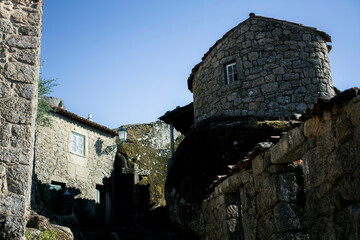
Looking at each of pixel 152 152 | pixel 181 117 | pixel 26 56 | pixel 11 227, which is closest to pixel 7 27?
pixel 26 56

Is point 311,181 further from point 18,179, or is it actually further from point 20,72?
point 20,72

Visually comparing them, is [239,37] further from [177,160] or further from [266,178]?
[266,178]

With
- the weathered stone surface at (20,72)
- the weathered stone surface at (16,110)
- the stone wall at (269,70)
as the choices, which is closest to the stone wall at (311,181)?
the weathered stone surface at (16,110)

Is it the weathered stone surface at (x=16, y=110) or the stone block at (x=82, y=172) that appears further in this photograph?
the stone block at (x=82, y=172)

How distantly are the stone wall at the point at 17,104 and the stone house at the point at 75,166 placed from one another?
824 cm

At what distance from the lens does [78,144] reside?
1531cm

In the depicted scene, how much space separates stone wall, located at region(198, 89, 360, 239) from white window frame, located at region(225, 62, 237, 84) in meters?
5.38

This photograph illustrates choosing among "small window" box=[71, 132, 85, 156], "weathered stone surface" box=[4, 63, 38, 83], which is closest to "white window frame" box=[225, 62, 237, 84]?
"weathered stone surface" box=[4, 63, 38, 83]

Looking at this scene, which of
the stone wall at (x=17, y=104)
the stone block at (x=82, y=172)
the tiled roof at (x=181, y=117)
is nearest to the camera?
the stone wall at (x=17, y=104)

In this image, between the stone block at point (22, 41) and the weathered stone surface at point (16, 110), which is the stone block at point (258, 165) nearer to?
the weathered stone surface at point (16, 110)

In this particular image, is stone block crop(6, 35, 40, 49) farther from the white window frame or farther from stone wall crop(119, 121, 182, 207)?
stone wall crop(119, 121, 182, 207)

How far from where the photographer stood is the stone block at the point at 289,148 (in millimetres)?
3428

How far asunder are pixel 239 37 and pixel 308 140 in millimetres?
7608

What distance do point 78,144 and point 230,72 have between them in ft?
25.4
